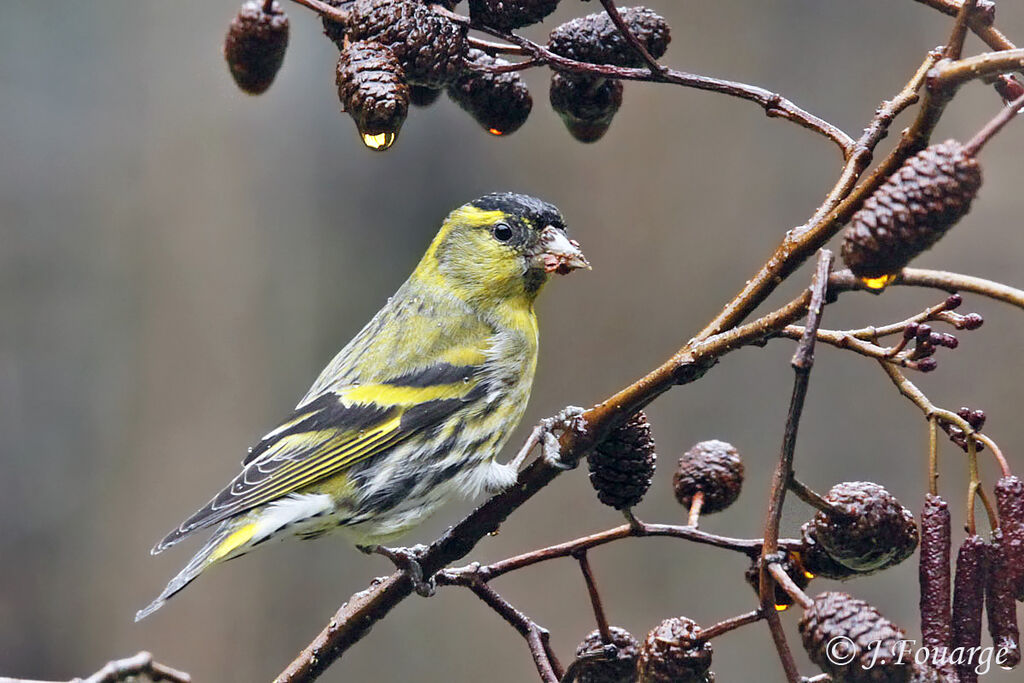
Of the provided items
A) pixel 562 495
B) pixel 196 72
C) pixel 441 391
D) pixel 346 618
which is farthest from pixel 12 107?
pixel 346 618

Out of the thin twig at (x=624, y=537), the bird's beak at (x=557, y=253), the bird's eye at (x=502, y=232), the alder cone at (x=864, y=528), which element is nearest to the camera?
the alder cone at (x=864, y=528)

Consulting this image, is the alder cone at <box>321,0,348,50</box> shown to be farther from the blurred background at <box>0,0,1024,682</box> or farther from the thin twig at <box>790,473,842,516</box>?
the blurred background at <box>0,0,1024,682</box>

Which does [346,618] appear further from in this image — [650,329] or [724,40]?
[724,40]

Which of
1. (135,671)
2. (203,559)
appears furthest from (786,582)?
(203,559)

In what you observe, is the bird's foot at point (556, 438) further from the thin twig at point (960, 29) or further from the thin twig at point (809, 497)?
the thin twig at point (960, 29)

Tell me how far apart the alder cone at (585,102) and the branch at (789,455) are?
0.76m

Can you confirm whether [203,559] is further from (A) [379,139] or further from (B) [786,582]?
(B) [786,582]

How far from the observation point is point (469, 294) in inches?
103

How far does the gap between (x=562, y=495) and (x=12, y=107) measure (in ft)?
8.90

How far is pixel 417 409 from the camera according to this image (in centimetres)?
238

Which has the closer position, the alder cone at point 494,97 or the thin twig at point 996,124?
the thin twig at point 996,124

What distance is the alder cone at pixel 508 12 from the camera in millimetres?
1529

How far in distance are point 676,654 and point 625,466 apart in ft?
1.02

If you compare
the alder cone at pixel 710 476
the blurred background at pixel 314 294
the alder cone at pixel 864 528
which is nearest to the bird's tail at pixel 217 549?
the alder cone at pixel 710 476
